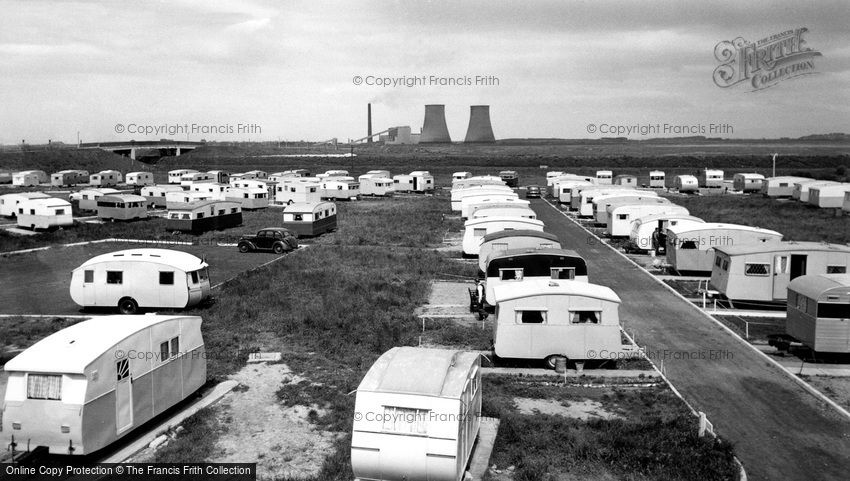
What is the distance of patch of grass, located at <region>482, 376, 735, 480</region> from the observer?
1425 cm

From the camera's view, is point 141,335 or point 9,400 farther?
point 141,335

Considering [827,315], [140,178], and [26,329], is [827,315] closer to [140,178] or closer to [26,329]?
[26,329]

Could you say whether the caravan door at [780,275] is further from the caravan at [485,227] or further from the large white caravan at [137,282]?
the large white caravan at [137,282]

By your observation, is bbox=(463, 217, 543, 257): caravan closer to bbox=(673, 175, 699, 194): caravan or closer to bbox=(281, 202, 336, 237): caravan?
bbox=(281, 202, 336, 237): caravan

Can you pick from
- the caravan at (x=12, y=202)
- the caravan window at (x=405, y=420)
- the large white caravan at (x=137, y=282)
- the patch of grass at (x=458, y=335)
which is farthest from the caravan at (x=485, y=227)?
the caravan at (x=12, y=202)

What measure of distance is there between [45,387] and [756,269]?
2640cm

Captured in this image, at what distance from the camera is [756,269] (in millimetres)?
28438

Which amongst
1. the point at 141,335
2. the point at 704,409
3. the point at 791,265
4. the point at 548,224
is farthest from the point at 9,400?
the point at 548,224

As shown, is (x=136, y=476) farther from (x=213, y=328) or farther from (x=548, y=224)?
(x=548, y=224)

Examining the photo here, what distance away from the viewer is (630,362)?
71.7 ft

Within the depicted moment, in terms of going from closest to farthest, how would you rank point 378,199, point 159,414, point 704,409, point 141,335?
point 141,335, point 159,414, point 704,409, point 378,199

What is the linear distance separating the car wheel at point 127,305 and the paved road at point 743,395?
1980 centimetres

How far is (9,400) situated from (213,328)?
38.3 ft

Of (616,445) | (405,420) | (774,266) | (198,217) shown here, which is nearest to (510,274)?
(774,266)
